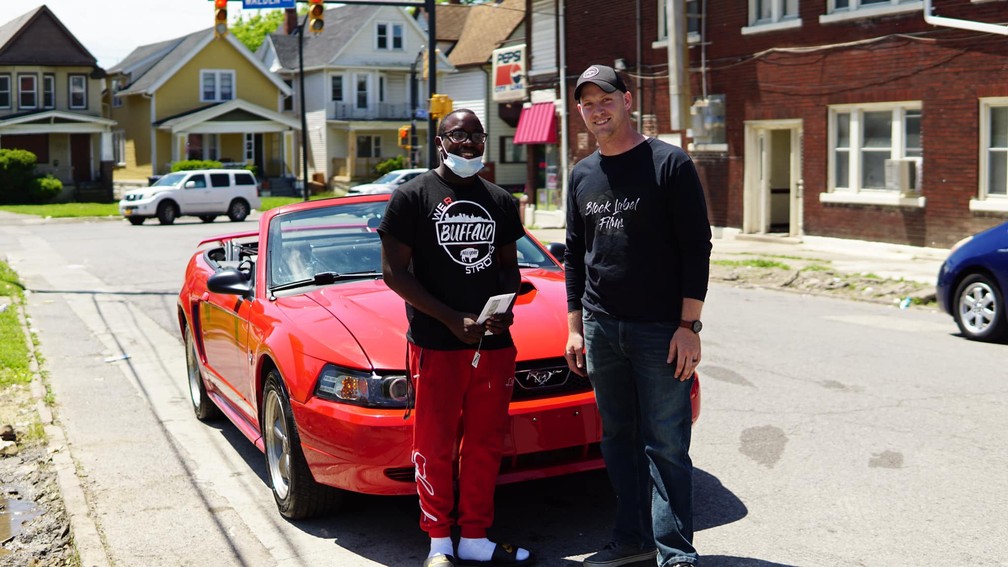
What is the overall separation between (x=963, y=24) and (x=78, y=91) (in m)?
47.3

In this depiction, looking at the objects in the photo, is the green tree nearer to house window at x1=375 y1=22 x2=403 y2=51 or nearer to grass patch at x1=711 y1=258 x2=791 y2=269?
house window at x1=375 y1=22 x2=403 y2=51

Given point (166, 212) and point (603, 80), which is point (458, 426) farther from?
point (166, 212)

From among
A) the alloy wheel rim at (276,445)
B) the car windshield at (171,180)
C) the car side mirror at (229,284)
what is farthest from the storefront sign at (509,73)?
the alloy wheel rim at (276,445)

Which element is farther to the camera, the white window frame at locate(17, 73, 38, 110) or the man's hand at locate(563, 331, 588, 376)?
the white window frame at locate(17, 73, 38, 110)

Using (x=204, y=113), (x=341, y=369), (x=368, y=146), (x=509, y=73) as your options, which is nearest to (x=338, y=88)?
(x=368, y=146)

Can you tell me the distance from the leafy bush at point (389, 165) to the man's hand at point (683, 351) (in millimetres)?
51627

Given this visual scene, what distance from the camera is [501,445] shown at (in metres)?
4.77

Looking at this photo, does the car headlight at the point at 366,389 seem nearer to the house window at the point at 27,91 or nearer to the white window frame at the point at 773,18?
the white window frame at the point at 773,18

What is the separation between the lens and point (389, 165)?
182 feet

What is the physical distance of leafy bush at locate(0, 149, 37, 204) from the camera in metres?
46.4

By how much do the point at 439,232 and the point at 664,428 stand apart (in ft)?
3.91

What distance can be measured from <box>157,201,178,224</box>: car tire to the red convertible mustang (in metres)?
30.9

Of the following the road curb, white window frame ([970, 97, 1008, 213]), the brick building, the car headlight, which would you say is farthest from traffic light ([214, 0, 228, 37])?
the car headlight

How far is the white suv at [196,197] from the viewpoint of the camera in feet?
119
